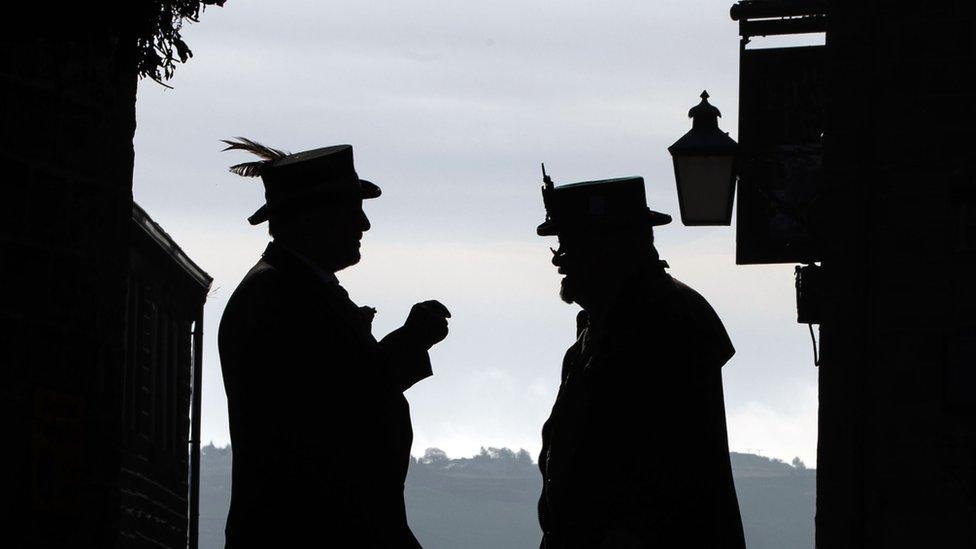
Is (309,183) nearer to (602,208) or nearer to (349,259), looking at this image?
(349,259)

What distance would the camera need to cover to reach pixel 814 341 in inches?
428

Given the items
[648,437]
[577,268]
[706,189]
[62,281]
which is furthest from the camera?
[706,189]

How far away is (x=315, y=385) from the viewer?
5512 millimetres

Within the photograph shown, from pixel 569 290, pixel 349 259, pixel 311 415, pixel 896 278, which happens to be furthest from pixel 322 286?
pixel 896 278

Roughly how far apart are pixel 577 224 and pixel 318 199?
919mm

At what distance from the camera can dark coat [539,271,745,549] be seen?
575 cm

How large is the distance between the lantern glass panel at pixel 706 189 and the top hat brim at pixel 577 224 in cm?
428

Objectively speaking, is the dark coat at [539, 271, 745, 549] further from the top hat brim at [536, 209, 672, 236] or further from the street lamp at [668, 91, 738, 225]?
the street lamp at [668, 91, 738, 225]

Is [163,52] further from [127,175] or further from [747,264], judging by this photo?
[747,264]

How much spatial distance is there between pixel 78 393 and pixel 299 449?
1450 mm

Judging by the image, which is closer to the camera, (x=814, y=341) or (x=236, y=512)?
(x=236, y=512)

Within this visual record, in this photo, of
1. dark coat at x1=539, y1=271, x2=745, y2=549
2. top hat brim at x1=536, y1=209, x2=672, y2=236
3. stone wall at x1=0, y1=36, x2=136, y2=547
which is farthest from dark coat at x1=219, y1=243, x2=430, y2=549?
stone wall at x1=0, y1=36, x2=136, y2=547

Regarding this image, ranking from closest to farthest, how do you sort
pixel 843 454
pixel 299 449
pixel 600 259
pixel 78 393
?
pixel 299 449 → pixel 600 259 → pixel 78 393 → pixel 843 454

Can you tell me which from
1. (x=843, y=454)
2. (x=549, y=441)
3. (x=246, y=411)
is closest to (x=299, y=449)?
(x=246, y=411)
